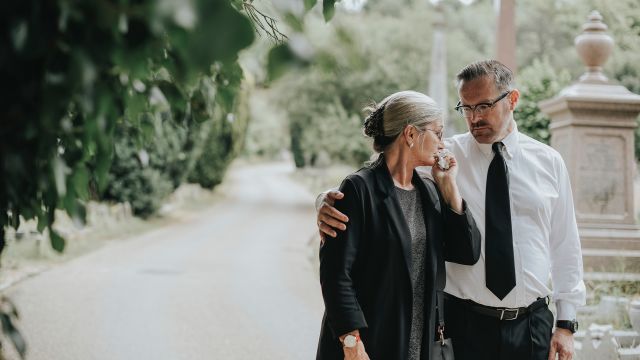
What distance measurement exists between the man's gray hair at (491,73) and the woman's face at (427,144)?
0.43 m

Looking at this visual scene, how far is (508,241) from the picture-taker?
2949 millimetres

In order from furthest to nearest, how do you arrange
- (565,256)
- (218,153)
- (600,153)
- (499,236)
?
(218,153), (600,153), (565,256), (499,236)

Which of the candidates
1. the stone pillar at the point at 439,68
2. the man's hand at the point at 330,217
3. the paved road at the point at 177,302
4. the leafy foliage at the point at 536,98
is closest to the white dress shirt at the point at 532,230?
the man's hand at the point at 330,217

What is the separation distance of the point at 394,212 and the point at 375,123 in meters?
0.42

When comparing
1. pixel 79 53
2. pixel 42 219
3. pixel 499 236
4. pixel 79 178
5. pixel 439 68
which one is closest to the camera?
pixel 79 53

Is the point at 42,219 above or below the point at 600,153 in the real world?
below

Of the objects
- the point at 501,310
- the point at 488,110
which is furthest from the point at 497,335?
the point at 488,110

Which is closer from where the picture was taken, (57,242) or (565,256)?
(57,242)

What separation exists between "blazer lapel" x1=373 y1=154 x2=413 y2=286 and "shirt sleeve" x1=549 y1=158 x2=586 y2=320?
0.81m

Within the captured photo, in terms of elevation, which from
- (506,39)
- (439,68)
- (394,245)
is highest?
(439,68)

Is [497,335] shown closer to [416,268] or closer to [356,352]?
[416,268]

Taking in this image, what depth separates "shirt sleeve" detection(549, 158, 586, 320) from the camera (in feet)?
9.91

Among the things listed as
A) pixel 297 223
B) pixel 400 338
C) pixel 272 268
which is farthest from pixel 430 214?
pixel 297 223

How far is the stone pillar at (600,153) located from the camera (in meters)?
8.53
